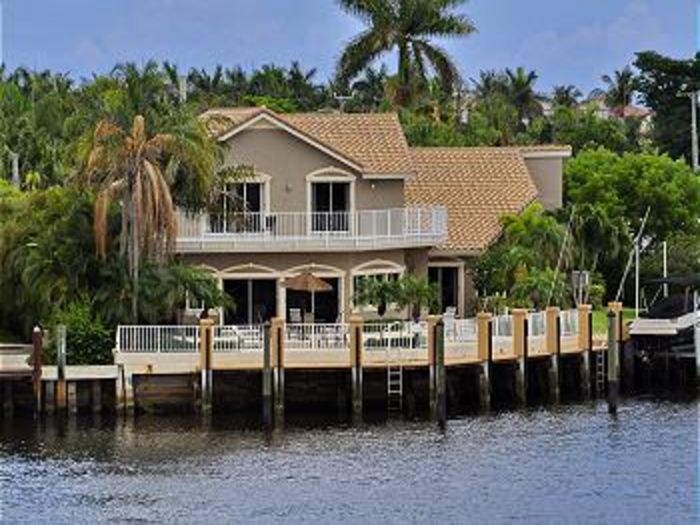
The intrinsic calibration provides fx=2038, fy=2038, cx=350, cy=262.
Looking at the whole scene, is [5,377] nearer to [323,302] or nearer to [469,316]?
[323,302]

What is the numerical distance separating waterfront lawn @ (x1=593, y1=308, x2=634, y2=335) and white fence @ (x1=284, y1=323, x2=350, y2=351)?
11.5 meters

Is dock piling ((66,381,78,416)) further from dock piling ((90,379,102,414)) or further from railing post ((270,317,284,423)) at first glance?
railing post ((270,317,284,423))

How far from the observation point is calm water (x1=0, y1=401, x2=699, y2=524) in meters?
47.2

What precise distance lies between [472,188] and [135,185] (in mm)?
18445

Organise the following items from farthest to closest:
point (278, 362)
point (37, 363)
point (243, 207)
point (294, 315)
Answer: point (243, 207), point (294, 315), point (278, 362), point (37, 363)

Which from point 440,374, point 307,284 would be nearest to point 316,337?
point 440,374

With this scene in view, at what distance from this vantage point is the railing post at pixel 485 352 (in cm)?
6234

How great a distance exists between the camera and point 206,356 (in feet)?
198

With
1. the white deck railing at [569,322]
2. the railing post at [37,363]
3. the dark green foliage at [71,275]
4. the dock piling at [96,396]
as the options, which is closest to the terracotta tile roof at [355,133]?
the dark green foliage at [71,275]

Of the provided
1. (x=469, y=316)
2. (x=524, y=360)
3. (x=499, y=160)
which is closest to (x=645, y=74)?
(x=499, y=160)

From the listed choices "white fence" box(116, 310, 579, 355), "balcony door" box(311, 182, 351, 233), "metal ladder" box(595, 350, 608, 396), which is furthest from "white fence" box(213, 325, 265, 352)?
"metal ladder" box(595, 350, 608, 396)

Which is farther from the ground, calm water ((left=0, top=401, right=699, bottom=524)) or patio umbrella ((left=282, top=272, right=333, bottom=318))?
patio umbrella ((left=282, top=272, right=333, bottom=318))

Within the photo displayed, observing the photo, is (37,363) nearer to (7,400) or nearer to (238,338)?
(7,400)

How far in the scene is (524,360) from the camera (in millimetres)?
63875
